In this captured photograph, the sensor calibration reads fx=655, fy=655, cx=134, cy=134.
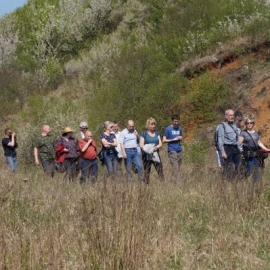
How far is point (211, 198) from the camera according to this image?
8984mm

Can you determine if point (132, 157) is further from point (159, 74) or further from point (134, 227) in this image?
point (159, 74)

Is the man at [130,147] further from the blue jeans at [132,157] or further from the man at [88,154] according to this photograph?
the man at [88,154]

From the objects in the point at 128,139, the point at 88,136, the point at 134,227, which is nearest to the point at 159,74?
the point at 128,139

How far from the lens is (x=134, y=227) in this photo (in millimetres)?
6332

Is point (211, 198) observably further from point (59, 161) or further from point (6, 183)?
point (59, 161)

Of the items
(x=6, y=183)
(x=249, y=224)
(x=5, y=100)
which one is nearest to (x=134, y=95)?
(x=5, y=100)

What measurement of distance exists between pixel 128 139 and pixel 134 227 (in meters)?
7.58

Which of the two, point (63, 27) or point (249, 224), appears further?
point (63, 27)

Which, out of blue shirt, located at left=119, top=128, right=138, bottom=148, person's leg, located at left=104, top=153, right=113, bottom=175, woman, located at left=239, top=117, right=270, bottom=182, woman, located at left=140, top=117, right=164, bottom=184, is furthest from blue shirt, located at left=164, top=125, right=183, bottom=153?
woman, located at left=239, top=117, right=270, bottom=182

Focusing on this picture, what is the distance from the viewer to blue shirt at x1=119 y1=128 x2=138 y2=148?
543 inches

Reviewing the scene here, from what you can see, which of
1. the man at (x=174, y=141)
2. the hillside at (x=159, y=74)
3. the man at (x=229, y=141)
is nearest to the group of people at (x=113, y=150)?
the man at (x=174, y=141)

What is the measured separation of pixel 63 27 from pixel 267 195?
40.0 metres

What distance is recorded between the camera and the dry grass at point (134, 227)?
601cm

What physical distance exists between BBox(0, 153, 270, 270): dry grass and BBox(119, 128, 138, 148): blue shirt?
4304 mm
